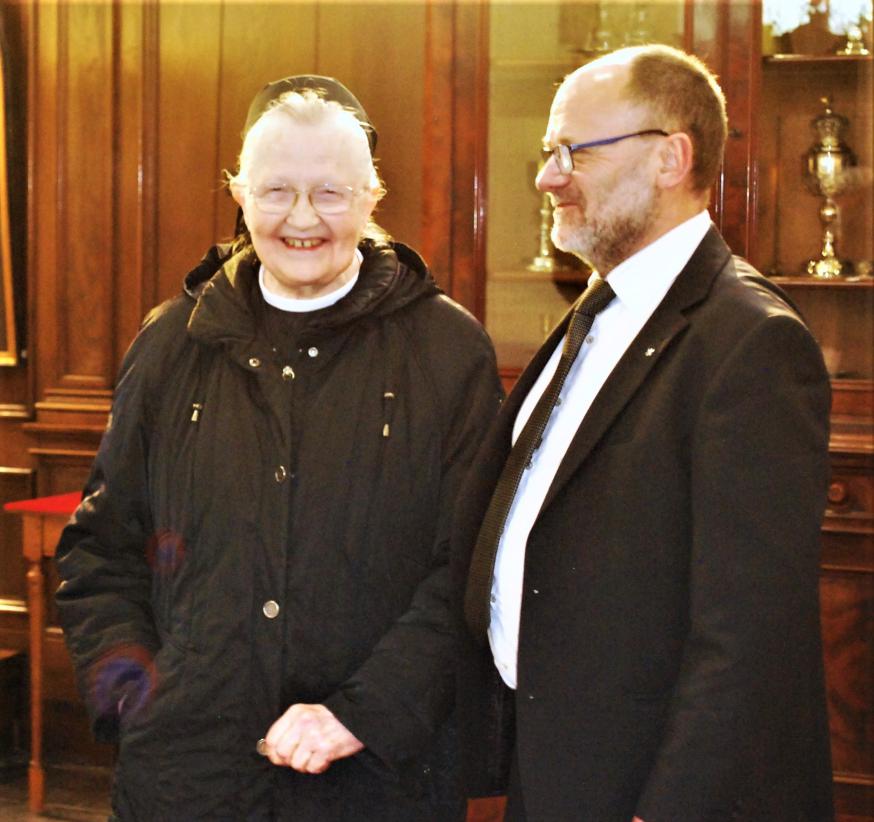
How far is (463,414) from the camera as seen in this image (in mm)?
1781

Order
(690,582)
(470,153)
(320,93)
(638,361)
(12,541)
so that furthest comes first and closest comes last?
(12,541), (470,153), (320,93), (638,361), (690,582)

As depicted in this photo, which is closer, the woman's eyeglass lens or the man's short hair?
the man's short hair

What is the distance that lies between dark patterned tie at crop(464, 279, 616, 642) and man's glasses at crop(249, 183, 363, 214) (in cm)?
40

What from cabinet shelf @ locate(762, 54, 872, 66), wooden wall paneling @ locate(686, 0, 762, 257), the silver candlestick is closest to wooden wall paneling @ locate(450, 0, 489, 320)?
the silver candlestick

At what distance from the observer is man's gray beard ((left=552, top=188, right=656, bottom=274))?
1.59 metres

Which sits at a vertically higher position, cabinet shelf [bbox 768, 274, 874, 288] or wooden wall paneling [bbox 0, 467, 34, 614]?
cabinet shelf [bbox 768, 274, 874, 288]

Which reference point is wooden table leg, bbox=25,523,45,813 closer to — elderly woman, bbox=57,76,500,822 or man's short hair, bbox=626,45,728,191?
elderly woman, bbox=57,76,500,822

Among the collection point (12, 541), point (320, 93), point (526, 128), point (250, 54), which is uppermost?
point (250, 54)

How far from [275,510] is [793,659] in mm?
745

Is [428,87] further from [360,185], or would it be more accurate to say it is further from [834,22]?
[360,185]

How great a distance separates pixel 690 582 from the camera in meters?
1.36

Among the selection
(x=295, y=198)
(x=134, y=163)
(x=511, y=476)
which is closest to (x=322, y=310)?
(x=295, y=198)

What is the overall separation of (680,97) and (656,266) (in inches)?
9.0

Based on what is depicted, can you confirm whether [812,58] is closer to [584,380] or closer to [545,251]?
[545,251]
